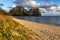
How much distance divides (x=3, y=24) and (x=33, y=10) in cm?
8511

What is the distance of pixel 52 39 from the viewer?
12.9 m

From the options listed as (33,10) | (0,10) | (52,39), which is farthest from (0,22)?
(33,10)

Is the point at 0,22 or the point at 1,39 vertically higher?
the point at 0,22

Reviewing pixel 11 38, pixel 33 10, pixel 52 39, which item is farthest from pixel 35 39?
pixel 33 10

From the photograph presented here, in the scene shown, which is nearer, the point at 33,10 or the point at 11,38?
the point at 11,38

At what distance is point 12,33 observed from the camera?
32.4 ft

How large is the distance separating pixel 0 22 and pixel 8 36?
104 cm

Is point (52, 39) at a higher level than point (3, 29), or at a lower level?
lower

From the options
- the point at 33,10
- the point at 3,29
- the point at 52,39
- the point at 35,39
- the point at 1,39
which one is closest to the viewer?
the point at 1,39

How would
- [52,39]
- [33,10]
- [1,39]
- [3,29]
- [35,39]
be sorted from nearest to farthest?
[1,39] < [3,29] < [35,39] < [52,39] < [33,10]

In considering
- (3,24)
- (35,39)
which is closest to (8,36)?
(3,24)

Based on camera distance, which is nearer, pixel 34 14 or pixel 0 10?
pixel 0 10

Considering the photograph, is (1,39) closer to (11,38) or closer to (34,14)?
(11,38)

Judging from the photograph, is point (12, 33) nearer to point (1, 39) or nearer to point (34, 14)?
point (1, 39)
